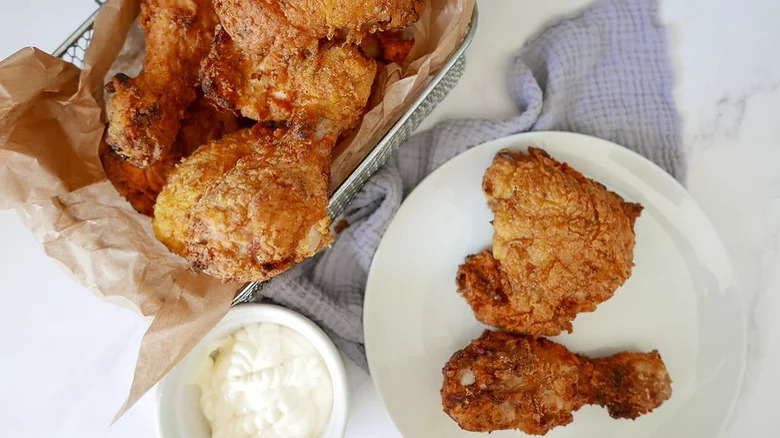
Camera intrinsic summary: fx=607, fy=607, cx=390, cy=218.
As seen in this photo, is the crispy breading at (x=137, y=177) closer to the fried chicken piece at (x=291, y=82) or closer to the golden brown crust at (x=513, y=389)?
the fried chicken piece at (x=291, y=82)

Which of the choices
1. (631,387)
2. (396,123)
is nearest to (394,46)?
(396,123)

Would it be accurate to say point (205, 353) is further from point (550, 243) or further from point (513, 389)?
point (550, 243)

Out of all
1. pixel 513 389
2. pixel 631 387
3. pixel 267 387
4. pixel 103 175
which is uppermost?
pixel 103 175

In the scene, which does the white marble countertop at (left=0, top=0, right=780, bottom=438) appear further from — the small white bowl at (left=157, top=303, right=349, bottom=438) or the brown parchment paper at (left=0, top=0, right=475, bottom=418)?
the brown parchment paper at (left=0, top=0, right=475, bottom=418)

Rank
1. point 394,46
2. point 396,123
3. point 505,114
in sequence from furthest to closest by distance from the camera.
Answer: point 505,114
point 394,46
point 396,123

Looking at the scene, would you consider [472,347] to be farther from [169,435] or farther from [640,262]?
[169,435]

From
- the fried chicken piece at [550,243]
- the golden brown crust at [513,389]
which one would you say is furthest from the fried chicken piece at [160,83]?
the golden brown crust at [513,389]

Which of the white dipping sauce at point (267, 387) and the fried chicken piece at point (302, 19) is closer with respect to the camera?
the fried chicken piece at point (302, 19)

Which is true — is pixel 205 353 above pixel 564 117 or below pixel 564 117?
below
